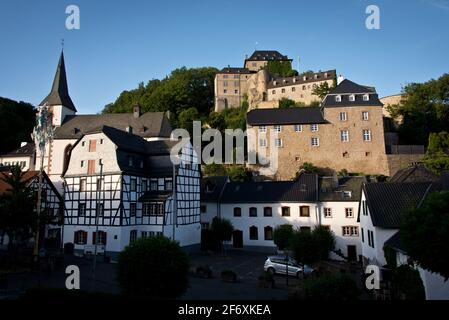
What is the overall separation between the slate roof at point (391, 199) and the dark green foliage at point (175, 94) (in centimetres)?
6034

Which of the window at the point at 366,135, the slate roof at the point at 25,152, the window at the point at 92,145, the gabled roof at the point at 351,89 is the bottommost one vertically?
the window at the point at 92,145

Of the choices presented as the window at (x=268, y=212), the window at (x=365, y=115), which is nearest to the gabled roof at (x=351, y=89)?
the window at (x=365, y=115)

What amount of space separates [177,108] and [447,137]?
176ft

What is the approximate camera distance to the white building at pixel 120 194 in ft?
102

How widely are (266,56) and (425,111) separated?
58.1m

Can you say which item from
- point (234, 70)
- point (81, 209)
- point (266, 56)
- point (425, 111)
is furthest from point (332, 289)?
point (266, 56)

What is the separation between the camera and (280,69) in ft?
331

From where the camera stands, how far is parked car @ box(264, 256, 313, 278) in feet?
80.7

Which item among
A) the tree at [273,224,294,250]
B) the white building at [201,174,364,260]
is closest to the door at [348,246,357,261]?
the white building at [201,174,364,260]

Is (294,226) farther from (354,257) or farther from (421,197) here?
(421,197)

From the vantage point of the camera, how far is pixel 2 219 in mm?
22906

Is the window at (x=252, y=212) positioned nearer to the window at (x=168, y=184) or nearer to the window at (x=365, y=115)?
the window at (x=168, y=184)

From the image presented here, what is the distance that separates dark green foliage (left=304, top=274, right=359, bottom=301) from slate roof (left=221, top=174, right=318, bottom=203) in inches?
1058
